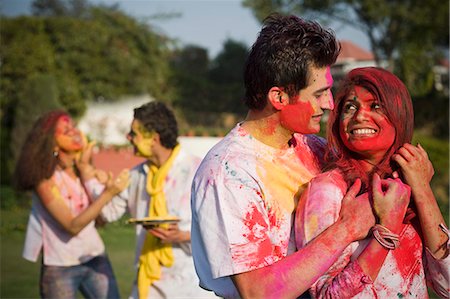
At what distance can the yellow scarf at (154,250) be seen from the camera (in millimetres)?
4985

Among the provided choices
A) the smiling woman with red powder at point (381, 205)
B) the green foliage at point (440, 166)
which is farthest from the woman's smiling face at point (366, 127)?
the green foliage at point (440, 166)

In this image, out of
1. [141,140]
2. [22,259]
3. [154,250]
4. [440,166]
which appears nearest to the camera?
[154,250]

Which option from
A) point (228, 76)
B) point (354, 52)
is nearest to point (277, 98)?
point (228, 76)

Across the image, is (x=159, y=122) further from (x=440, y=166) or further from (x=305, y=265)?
(x=440, y=166)

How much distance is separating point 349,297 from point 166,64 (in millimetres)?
24210

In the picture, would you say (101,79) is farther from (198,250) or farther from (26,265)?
(198,250)

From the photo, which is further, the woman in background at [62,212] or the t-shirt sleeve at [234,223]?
the woman in background at [62,212]

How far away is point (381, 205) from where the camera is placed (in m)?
2.42

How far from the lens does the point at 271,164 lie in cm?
262

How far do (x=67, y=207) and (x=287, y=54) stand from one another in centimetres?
343

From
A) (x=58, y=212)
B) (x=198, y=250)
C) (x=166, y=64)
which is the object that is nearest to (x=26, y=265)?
(x=58, y=212)

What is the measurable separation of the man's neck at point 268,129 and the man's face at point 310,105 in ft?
0.09

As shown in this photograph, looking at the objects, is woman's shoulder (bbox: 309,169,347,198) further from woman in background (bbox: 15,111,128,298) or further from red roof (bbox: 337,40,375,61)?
red roof (bbox: 337,40,375,61)

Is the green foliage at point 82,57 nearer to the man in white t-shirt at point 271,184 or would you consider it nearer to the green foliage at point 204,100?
the green foliage at point 204,100
